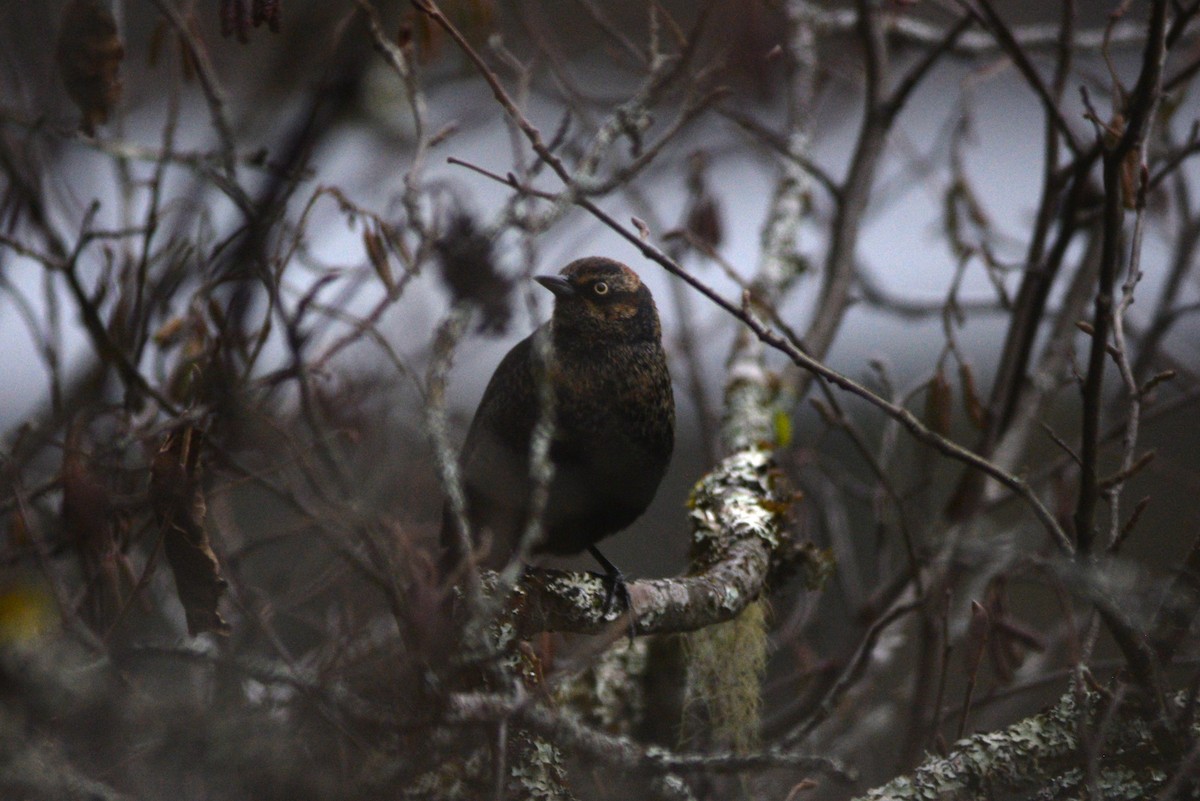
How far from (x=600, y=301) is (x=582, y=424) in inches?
15.4

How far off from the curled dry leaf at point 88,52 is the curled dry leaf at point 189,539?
29.2 inches

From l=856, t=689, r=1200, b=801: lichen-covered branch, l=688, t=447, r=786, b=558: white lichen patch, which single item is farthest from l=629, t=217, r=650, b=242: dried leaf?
l=856, t=689, r=1200, b=801: lichen-covered branch

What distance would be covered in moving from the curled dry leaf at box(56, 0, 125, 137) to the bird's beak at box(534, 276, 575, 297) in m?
1.11

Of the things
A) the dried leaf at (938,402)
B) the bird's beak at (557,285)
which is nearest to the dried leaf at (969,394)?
the dried leaf at (938,402)

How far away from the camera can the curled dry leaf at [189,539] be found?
6.44 feet

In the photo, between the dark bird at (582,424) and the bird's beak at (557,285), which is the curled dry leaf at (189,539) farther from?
the bird's beak at (557,285)

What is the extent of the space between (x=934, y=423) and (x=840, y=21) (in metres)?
2.13

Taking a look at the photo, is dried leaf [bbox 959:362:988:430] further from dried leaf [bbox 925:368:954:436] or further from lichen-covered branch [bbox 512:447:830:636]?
lichen-covered branch [bbox 512:447:830:636]

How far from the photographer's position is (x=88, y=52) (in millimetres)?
2170

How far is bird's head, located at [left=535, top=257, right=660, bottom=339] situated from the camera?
111 inches

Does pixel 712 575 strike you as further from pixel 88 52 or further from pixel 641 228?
pixel 88 52

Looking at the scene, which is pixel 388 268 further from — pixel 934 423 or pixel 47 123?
pixel 934 423

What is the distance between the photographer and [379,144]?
3.32 meters

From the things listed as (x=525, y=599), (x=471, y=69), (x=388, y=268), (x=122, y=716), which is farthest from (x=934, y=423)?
(x=122, y=716)
